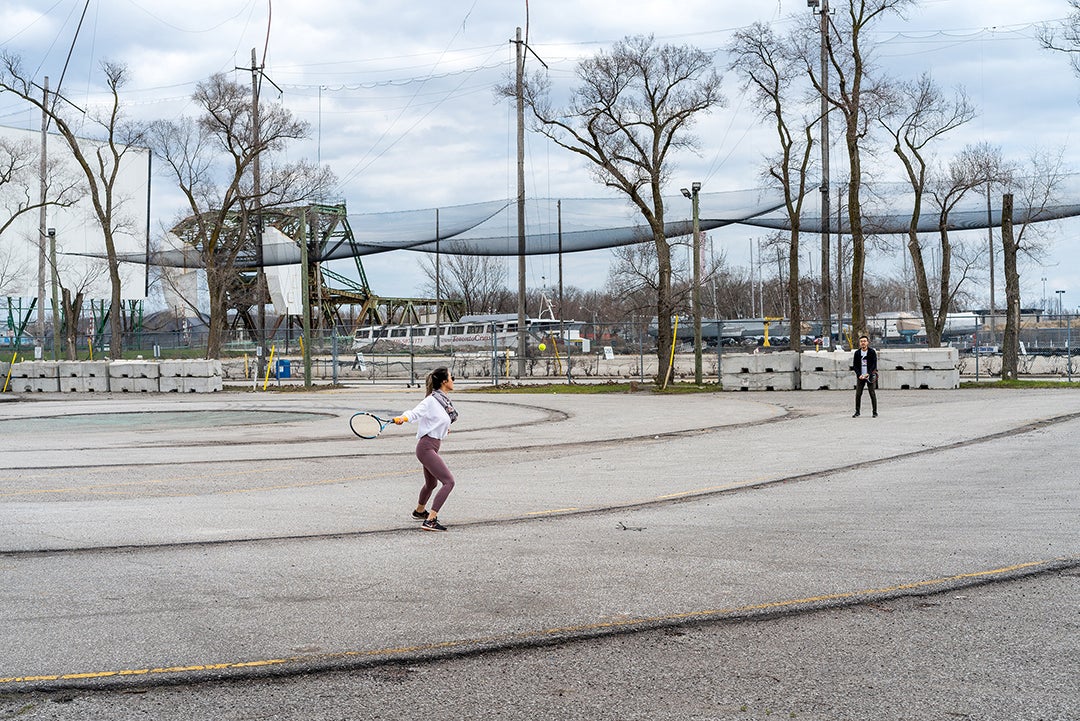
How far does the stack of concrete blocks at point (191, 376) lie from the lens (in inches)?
1604

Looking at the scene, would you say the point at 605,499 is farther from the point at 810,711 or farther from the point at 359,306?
the point at 359,306

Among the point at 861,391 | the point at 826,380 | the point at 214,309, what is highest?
the point at 214,309

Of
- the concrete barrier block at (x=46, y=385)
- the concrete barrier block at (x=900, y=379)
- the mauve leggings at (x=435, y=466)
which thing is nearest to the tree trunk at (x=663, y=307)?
the concrete barrier block at (x=900, y=379)

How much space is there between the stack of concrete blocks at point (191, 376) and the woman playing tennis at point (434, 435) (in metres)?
33.0

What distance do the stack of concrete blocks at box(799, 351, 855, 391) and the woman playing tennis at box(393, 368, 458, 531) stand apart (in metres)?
25.1

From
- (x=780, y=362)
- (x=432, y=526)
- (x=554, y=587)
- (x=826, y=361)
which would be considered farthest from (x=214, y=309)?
(x=554, y=587)

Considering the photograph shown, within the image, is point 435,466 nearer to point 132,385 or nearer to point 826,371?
point 826,371

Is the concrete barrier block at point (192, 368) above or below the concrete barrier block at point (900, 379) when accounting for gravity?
above

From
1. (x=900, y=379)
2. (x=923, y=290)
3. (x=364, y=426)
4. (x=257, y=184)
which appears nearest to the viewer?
(x=364, y=426)

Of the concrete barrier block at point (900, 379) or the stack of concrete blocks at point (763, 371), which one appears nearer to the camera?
the concrete barrier block at point (900, 379)

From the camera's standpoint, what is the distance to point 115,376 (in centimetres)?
4231

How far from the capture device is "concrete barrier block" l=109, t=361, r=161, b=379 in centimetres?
4134

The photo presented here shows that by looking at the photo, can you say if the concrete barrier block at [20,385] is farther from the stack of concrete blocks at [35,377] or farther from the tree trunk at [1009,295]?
the tree trunk at [1009,295]

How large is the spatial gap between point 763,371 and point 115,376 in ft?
84.3
